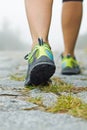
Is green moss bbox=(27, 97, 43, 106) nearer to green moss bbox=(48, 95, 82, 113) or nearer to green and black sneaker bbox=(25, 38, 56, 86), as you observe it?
green moss bbox=(48, 95, 82, 113)

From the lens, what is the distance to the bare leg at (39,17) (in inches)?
111

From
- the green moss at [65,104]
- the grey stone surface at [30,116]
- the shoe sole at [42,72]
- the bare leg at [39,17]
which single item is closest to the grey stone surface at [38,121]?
the grey stone surface at [30,116]

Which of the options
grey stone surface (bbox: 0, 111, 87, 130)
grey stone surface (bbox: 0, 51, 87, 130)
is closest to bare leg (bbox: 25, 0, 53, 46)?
grey stone surface (bbox: 0, 51, 87, 130)

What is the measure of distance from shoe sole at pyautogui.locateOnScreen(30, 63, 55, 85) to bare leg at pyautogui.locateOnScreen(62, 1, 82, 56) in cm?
134

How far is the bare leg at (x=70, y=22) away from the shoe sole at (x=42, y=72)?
134cm

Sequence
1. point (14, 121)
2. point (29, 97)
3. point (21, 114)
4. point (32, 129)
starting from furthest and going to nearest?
point (29, 97), point (21, 114), point (14, 121), point (32, 129)

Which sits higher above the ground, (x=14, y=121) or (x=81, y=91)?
(x=14, y=121)

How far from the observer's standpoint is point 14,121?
1800 millimetres

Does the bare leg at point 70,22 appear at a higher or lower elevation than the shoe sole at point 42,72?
lower

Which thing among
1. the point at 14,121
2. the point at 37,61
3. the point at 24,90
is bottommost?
the point at 24,90

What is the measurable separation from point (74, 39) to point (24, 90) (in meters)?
1.51

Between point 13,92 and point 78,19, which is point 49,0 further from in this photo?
point 78,19

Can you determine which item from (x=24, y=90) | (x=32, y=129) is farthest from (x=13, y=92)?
(x=32, y=129)

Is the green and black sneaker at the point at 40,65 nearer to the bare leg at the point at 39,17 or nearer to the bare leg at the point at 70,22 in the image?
the bare leg at the point at 39,17
